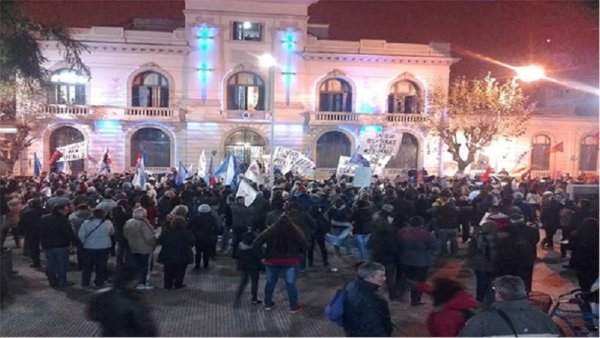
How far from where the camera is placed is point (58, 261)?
1012 cm

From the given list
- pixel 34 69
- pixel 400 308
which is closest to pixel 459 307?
pixel 400 308

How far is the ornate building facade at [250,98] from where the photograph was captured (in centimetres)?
3628

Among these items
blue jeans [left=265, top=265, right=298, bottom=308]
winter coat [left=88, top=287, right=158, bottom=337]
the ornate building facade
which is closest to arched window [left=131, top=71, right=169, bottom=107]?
the ornate building facade

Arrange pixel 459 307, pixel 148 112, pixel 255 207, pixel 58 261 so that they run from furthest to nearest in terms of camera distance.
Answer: pixel 148 112, pixel 255 207, pixel 58 261, pixel 459 307

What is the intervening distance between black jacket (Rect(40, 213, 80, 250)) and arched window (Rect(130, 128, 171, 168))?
91.1 ft

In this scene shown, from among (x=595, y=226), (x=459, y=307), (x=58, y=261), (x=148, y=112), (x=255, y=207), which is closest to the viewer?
(x=459, y=307)

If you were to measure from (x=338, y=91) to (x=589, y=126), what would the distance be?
17.9 metres

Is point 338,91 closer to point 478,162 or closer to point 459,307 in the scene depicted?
point 478,162

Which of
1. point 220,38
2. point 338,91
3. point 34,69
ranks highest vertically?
point 220,38

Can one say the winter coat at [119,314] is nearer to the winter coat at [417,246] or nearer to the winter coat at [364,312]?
the winter coat at [364,312]

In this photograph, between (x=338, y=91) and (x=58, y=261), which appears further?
(x=338, y=91)

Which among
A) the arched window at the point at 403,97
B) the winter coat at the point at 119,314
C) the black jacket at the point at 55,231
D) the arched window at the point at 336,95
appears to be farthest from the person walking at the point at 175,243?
the arched window at the point at 403,97

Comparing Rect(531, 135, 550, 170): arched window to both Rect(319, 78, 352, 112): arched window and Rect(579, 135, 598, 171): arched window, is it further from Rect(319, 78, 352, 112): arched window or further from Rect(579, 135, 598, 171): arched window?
Rect(319, 78, 352, 112): arched window

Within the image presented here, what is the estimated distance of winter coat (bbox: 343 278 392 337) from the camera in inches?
209
